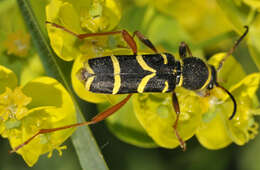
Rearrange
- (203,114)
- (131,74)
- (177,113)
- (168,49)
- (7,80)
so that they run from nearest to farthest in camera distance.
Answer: (7,80) < (131,74) < (177,113) < (203,114) < (168,49)

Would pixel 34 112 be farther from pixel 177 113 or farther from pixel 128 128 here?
pixel 177 113

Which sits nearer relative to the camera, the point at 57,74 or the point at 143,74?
the point at 57,74

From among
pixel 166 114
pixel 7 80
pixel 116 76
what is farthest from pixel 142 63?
pixel 7 80

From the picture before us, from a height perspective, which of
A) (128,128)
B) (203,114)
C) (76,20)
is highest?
(76,20)

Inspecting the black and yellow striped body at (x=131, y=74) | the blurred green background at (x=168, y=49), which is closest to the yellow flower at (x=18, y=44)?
the blurred green background at (x=168, y=49)

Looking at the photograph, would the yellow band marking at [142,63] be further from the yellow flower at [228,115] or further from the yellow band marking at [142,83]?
the yellow flower at [228,115]

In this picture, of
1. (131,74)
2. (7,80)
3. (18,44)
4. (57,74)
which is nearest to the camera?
(57,74)

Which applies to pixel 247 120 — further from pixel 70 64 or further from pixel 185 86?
pixel 70 64
